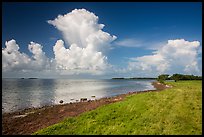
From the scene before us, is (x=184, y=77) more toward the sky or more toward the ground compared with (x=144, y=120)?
more toward the sky

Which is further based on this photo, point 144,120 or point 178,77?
point 178,77

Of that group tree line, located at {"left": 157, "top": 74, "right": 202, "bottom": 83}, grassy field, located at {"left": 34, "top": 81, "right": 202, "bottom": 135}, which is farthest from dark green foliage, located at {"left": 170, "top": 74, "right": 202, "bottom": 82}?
grassy field, located at {"left": 34, "top": 81, "right": 202, "bottom": 135}

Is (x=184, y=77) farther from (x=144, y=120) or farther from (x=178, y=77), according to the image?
(x=144, y=120)

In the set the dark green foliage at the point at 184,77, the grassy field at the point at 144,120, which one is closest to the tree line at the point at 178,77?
the dark green foliage at the point at 184,77

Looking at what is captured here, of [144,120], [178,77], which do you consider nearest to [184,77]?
[178,77]

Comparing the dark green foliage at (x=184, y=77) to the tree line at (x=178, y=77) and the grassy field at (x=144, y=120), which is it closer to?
the tree line at (x=178, y=77)

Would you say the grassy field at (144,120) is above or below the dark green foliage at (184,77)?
below

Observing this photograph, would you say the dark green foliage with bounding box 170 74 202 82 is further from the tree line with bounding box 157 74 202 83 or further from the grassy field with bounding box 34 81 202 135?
the grassy field with bounding box 34 81 202 135

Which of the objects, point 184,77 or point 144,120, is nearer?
point 144,120

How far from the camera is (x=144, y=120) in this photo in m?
20.8

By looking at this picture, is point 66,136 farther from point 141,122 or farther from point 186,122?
point 186,122

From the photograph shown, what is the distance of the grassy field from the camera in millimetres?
18328

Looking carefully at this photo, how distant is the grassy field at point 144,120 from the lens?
18.3 metres

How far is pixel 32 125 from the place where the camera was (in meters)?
28.5
